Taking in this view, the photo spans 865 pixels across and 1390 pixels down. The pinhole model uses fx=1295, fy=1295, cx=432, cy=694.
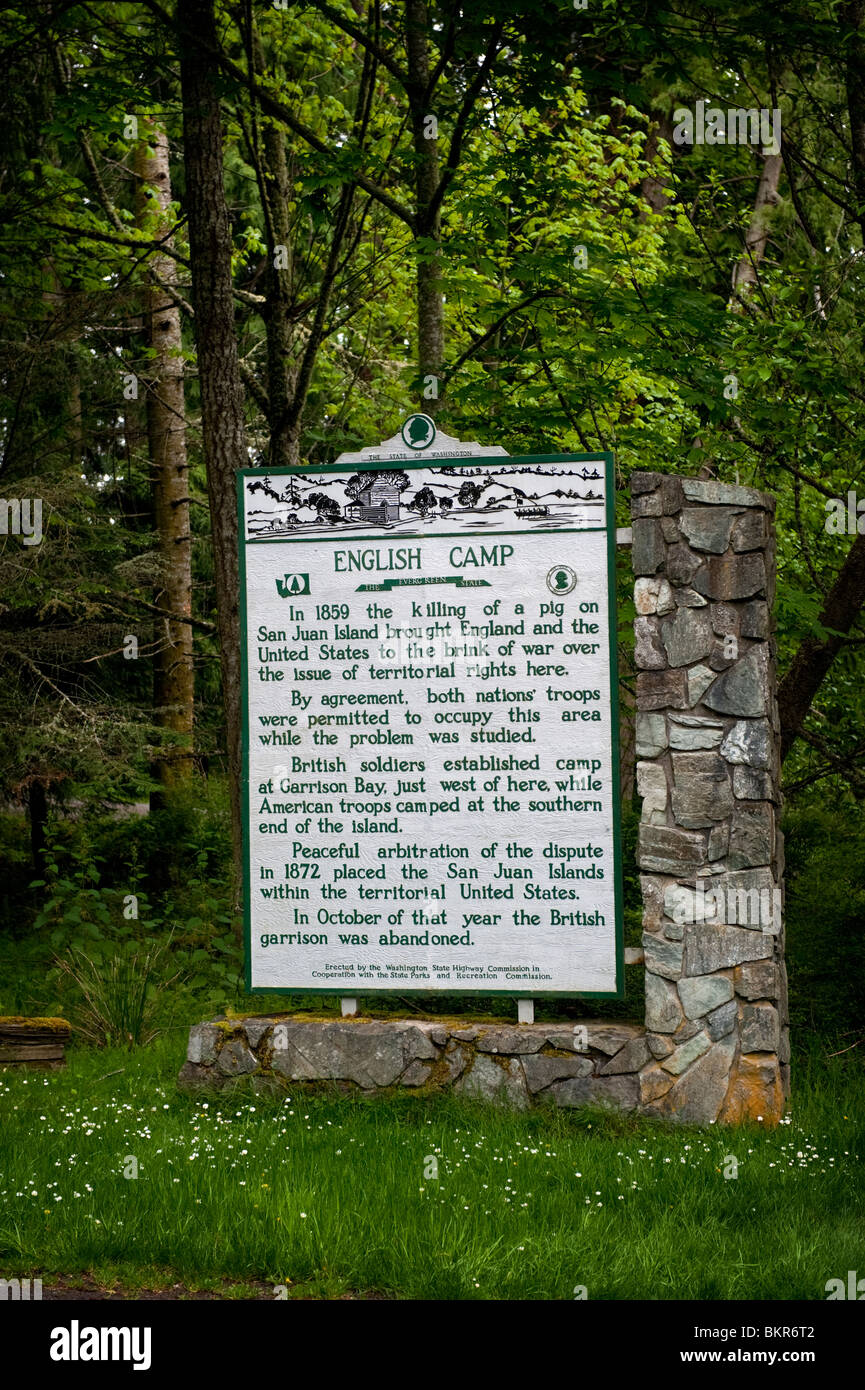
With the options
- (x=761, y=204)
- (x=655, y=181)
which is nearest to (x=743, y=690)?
(x=761, y=204)

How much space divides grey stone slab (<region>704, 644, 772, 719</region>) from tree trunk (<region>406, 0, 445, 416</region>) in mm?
4133

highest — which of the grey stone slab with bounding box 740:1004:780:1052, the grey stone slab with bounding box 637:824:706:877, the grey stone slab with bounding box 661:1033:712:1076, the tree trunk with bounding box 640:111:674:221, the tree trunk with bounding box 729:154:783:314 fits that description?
the tree trunk with bounding box 640:111:674:221

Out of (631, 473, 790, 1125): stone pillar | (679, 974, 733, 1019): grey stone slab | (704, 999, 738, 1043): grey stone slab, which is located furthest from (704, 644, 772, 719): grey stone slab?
(704, 999, 738, 1043): grey stone slab

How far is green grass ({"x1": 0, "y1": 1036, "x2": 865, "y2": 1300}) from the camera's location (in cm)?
462

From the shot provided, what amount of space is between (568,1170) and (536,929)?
142cm

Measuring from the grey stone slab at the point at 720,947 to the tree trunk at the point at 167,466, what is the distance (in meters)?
8.40

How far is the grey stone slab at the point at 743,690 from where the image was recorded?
21.6 ft

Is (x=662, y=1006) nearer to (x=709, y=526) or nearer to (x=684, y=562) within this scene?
(x=684, y=562)

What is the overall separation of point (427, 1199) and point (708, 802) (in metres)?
2.43

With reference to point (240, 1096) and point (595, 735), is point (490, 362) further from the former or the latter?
point (240, 1096)

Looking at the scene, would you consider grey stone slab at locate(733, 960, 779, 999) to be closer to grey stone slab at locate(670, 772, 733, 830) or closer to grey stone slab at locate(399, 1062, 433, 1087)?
grey stone slab at locate(670, 772, 733, 830)

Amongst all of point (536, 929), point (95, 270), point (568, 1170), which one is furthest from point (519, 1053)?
point (95, 270)

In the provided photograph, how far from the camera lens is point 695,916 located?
6.52 m

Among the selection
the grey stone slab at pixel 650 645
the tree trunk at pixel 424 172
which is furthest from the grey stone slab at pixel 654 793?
the tree trunk at pixel 424 172
